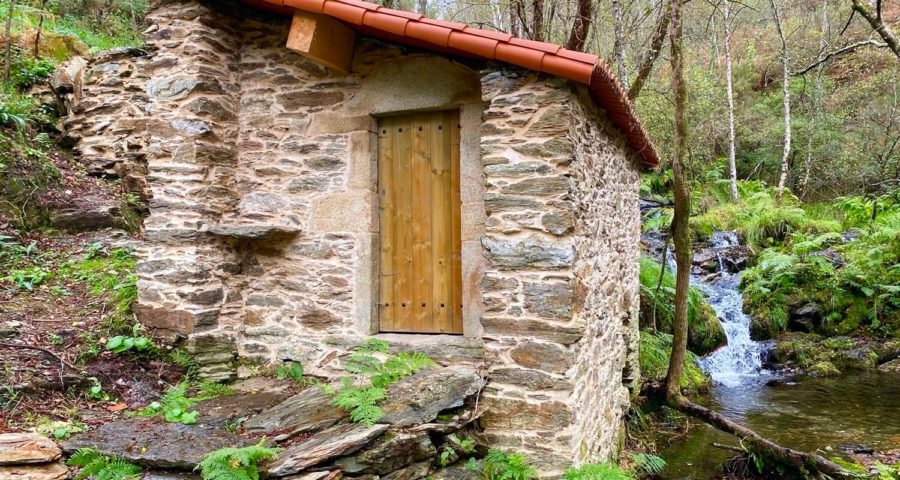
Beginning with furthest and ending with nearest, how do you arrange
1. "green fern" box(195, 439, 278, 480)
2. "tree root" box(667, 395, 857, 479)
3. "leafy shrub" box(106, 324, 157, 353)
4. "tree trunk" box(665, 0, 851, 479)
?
"tree trunk" box(665, 0, 851, 479) < "tree root" box(667, 395, 857, 479) < "leafy shrub" box(106, 324, 157, 353) < "green fern" box(195, 439, 278, 480)

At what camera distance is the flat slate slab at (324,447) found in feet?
9.37

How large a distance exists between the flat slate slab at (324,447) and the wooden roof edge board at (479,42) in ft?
8.24

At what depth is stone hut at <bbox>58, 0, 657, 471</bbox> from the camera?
3668 mm

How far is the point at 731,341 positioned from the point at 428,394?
26.7 feet

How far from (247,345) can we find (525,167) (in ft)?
9.81

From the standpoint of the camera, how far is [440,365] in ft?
13.4

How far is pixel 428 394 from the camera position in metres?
3.58

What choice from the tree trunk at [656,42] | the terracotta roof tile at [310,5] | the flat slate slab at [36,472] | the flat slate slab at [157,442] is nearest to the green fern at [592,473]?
the flat slate slab at [157,442]

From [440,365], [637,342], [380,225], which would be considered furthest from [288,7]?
[637,342]

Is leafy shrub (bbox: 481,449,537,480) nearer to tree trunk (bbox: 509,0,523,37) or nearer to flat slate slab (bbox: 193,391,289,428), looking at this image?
flat slate slab (bbox: 193,391,289,428)

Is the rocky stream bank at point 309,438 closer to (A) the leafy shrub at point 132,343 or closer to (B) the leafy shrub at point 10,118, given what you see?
(A) the leafy shrub at point 132,343

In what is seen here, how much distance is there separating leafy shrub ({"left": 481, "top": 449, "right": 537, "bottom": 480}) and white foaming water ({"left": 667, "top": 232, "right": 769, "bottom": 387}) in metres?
6.35

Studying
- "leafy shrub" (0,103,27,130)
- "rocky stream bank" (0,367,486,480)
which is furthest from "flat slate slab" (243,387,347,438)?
"leafy shrub" (0,103,27,130)

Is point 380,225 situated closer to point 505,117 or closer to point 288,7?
point 505,117
